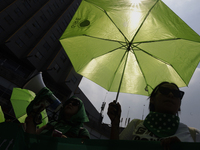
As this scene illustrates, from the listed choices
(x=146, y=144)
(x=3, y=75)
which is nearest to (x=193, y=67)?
(x=146, y=144)

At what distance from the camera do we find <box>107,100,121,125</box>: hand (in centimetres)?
187

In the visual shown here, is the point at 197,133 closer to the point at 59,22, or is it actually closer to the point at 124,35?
the point at 124,35

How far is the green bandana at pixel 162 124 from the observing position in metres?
1.67

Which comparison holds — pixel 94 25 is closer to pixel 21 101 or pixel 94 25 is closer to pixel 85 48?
pixel 85 48

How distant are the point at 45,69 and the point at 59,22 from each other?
35.8 ft

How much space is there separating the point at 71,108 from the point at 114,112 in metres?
1.21

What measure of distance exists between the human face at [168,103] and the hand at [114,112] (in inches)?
23.1

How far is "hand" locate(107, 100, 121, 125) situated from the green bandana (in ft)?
1.27

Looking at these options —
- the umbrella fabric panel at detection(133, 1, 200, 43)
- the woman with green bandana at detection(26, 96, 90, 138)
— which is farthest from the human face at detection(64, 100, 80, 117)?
the umbrella fabric panel at detection(133, 1, 200, 43)

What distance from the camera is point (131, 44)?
3.39 metres

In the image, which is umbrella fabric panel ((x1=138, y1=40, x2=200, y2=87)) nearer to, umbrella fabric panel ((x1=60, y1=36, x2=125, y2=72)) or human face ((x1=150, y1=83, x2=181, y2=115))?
umbrella fabric panel ((x1=60, y1=36, x2=125, y2=72))

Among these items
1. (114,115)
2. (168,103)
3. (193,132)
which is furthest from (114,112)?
(193,132)

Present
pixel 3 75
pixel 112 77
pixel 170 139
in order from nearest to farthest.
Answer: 1. pixel 170 139
2. pixel 112 77
3. pixel 3 75

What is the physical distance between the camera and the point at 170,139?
1160mm
